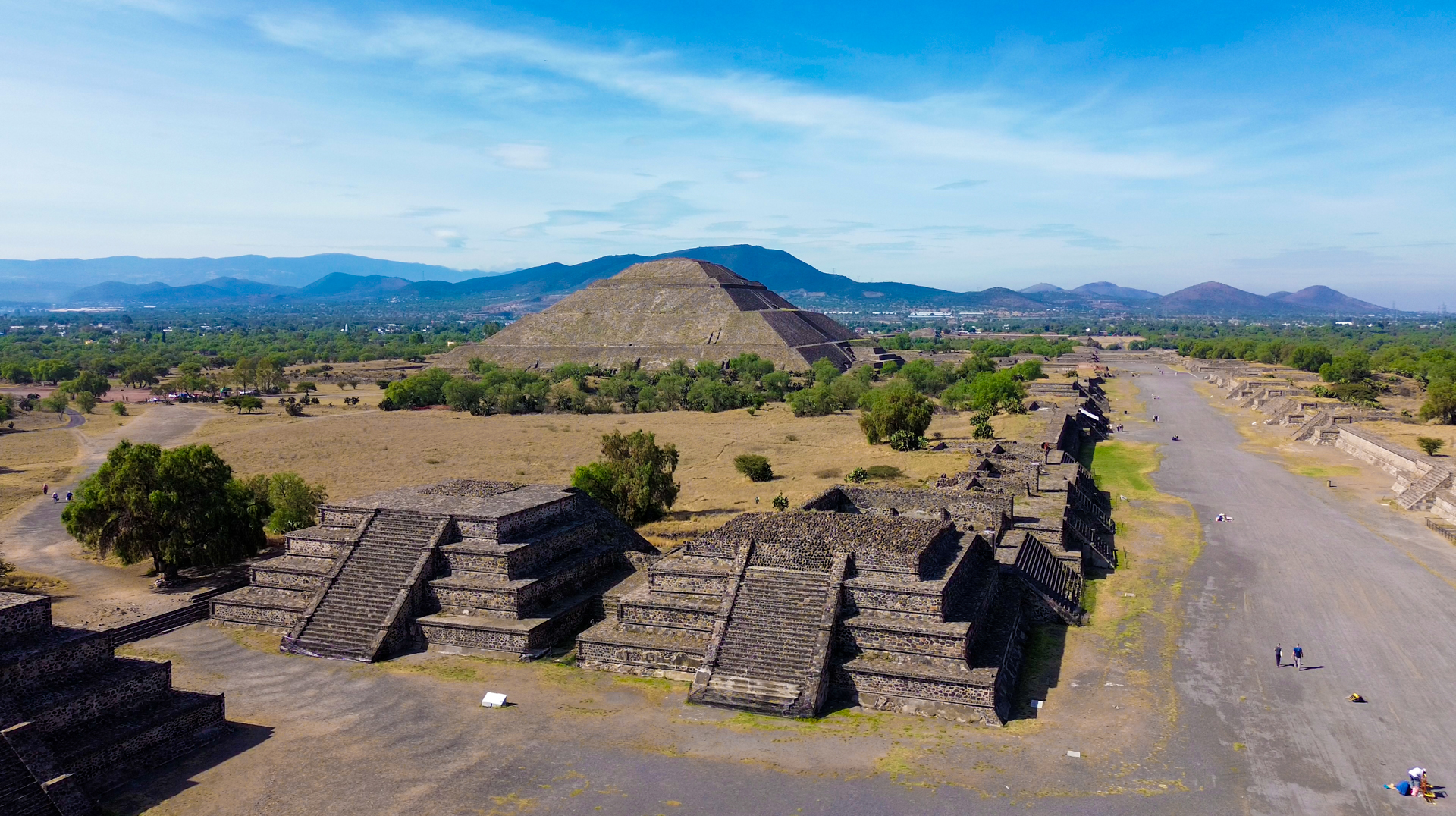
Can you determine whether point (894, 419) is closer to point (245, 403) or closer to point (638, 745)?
point (638, 745)

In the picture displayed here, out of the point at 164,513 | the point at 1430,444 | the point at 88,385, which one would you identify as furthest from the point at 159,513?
the point at 88,385

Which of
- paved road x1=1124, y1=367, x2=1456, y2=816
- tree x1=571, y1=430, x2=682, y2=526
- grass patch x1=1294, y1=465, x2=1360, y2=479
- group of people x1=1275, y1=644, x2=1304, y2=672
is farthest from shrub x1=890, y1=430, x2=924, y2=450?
group of people x1=1275, y1=644, x2=1304, y2=672

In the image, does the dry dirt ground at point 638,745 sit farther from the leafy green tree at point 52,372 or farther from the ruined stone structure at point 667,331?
the leafy green tree at point 52,372

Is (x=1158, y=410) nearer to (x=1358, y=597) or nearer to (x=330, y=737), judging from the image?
(x=1358, y=597)

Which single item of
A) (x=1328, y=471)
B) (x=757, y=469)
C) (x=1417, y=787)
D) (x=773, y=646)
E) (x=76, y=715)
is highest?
(x=76, y=715)

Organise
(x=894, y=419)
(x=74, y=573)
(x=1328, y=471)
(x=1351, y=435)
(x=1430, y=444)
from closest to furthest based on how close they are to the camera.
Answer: (x=74, y=573), (x=1430, y=444), (x=1328, y=471), (x=894, y=419), (x=1351, y=435)

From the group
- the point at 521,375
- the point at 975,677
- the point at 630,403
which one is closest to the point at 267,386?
the point at 521,375
